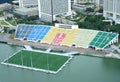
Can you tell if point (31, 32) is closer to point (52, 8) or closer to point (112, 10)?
point (52, 8)

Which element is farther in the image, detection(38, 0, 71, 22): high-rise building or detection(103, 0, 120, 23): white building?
detection(38, 0, 71, 22): high-rise building

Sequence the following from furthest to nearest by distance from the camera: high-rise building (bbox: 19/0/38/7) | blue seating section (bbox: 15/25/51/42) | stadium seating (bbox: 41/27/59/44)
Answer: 1. high-rise building (bbox: 19/0/38/7)
2. blue seating section (bbox: 15/25/51/42)
3. stadium seating (bbox: 41/27/59/44)

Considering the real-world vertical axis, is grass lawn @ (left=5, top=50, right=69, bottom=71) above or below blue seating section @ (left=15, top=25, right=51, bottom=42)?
below

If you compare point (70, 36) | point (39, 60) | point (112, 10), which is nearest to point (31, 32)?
point (70, 36)

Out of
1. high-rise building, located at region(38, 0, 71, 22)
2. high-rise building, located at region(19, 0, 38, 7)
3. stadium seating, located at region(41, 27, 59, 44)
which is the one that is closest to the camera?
stadium seating, located at region(41, 27, 59, 44)

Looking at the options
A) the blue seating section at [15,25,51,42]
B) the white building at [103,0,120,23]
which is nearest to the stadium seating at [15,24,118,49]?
the blue seating section at [15,25,51,42]

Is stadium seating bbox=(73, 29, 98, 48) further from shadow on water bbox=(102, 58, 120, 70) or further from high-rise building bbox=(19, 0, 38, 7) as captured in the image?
high-rise building bbox=(19, 0, 38, 7)

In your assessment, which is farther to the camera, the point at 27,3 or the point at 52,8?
the point at 27,3
